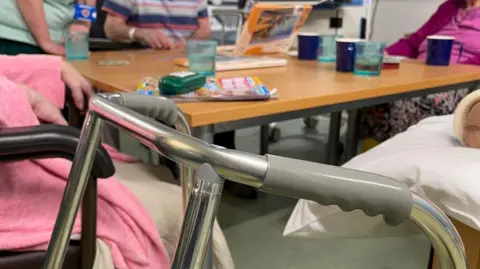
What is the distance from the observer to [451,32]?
2.38 metres

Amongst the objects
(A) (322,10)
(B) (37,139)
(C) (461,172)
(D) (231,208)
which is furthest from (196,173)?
(A) (322,10)

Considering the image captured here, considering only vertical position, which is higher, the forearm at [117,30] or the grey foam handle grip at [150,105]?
the grey foam handle grip at [150,105]

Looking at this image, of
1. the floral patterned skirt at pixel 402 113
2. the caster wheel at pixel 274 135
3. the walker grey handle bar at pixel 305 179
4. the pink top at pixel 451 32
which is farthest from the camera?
the caster wheel at pixel 274 135

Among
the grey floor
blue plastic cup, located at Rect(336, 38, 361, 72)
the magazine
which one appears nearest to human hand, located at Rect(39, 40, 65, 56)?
the magazine

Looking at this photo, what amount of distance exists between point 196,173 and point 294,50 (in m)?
1.81

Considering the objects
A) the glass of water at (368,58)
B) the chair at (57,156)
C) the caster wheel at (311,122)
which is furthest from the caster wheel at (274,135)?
the chair at (57,156)

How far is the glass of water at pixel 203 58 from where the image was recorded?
4.69 ft

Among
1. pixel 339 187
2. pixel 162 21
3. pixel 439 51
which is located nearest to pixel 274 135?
pixel 162 21

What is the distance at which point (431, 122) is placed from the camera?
1416 mm

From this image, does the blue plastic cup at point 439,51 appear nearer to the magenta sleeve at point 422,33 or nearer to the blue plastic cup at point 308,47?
the blue plastic cup at point 308,47

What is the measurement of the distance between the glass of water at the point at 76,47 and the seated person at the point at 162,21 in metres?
0.50

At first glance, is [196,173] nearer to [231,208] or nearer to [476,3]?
[231,208]

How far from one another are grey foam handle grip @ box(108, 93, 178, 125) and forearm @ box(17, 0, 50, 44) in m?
1.25

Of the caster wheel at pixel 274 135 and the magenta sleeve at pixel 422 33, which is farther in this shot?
the caster wheel at pixel 274 135
